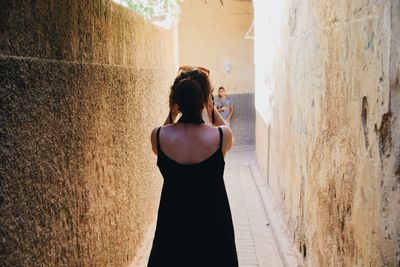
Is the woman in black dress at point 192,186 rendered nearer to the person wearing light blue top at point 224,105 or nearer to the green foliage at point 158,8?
the green foliage at point 158,8

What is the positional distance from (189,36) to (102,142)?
37.6ft

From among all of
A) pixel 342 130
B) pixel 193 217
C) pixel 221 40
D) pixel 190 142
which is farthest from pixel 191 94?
pixel 221 40

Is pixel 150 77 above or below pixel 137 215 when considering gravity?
above

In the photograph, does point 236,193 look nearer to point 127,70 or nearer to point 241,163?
point 241,163

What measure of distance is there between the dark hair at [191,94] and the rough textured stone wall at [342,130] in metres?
0.86

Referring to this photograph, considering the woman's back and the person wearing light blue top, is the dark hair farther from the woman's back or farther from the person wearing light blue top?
the person wearing light blue top

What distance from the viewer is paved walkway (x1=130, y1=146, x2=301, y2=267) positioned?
5.14 m

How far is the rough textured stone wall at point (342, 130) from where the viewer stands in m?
2.33

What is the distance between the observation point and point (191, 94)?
8.93 feet

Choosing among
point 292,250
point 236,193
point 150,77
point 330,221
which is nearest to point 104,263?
point 330,221

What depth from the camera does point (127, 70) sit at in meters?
4.49

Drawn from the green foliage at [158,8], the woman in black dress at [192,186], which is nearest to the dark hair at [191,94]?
the woman in black dress at [192,186]

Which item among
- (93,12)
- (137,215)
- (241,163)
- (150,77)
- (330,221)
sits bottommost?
(241,163)

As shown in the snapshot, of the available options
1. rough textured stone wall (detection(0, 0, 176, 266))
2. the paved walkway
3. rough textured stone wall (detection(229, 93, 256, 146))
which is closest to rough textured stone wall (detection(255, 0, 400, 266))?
the paved walkway
